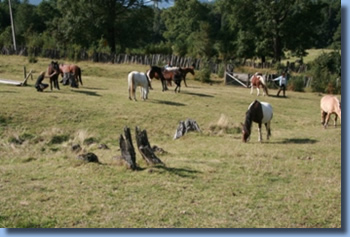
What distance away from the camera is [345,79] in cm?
646

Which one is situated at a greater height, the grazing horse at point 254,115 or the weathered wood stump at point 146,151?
the grazing horse at point 254,115

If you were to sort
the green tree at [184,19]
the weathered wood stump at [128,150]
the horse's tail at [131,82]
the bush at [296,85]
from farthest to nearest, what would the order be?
the green tree at [184,19]
the bush at [296,85]
the horse's tail at [131,82]
the weathered wood stump at [128,150]

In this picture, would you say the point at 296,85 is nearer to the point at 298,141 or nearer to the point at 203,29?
the point at 298,141

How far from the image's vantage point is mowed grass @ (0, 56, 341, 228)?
688cm

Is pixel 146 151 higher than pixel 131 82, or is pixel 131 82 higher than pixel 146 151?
pixel 131 82

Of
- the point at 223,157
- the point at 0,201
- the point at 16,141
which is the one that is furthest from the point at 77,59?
the point at 0,201

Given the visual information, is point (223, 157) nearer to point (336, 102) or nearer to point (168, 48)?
point (336, 102)

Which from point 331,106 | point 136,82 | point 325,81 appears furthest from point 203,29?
point 331,106

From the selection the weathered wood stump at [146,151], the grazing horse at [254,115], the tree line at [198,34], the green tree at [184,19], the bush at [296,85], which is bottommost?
the weathered wood stump at [146,151]

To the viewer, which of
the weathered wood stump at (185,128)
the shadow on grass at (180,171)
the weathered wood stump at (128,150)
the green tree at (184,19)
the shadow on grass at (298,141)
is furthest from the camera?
the green tree at (184,19)

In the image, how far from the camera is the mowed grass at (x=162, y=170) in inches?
271

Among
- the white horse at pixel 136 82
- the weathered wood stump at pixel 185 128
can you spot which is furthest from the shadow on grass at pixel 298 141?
the white horse at pixel 136 82

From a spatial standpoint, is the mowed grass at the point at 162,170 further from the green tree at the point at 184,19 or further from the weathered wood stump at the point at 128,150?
the green tree at the point at 184,19

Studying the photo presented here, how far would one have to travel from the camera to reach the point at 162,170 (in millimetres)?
9688
